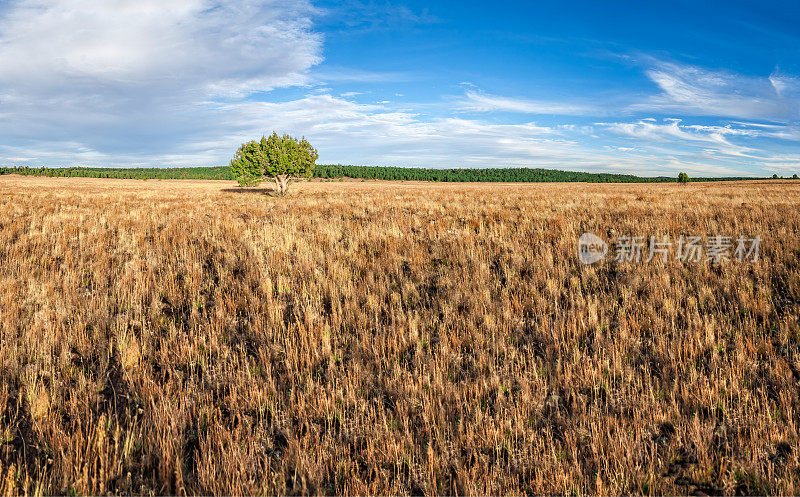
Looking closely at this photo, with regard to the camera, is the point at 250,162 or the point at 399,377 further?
the point at 250,162

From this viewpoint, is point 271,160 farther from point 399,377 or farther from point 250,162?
point 399,377

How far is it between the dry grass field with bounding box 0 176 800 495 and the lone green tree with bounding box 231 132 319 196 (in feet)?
130

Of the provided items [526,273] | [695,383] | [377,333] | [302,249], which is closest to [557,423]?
[695,383]

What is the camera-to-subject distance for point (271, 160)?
1788 inches

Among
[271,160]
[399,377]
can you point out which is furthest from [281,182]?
[399,377]

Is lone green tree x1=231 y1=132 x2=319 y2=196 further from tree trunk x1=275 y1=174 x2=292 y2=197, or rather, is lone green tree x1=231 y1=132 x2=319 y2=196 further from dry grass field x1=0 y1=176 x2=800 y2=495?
dry grass field x1=0 y1=176 x2=800 y2=495

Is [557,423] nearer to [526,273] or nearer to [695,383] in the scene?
[695,383]

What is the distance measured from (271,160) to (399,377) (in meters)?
45.9

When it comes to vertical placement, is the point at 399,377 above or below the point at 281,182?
below

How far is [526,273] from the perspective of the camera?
6906 millimetres

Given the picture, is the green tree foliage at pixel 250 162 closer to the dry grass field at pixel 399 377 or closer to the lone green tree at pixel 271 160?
the lone green tree at pixel 271 160

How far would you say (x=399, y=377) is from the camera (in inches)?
139

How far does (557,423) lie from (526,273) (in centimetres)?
410

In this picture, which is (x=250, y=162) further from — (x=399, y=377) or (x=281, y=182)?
(x=399, y=377)
